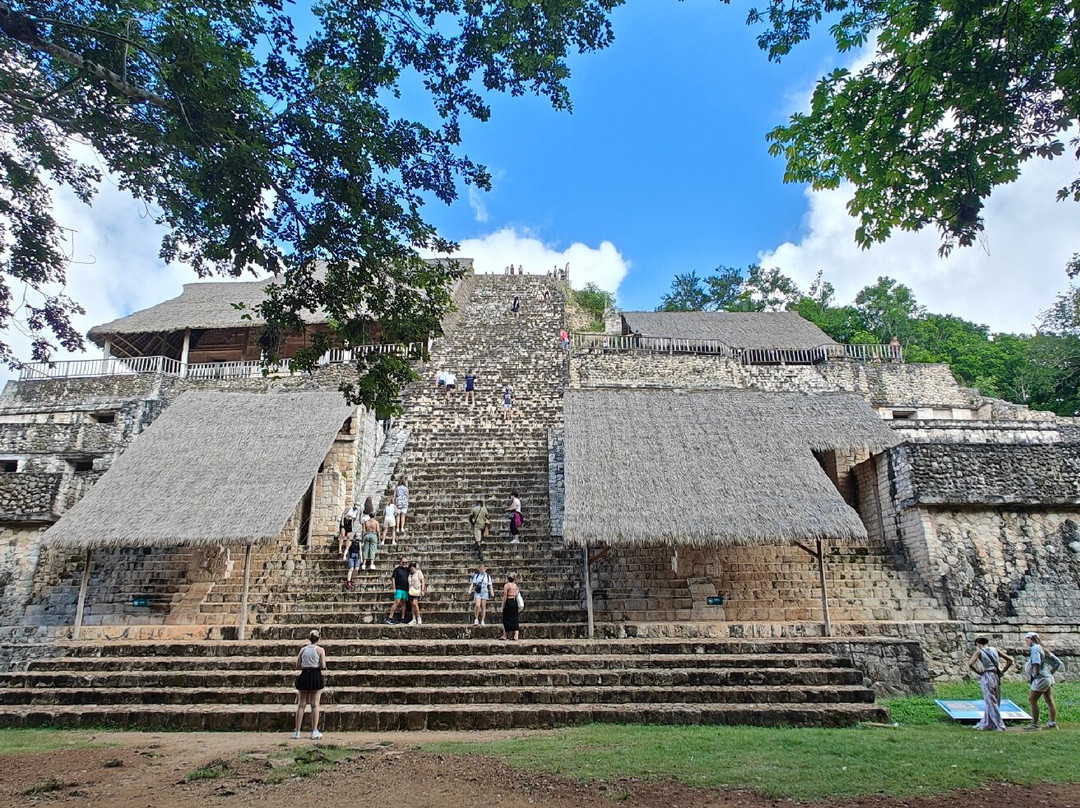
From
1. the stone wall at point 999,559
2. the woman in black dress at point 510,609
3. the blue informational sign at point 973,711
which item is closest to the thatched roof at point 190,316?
the woman in black dress at point 510,609

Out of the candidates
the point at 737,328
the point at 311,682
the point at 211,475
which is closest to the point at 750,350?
the point at 737,328

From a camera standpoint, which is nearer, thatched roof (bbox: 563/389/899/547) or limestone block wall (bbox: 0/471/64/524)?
thatched roof (bbox: 563/389/899/547)

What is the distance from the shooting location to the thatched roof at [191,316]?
22531 millimetres

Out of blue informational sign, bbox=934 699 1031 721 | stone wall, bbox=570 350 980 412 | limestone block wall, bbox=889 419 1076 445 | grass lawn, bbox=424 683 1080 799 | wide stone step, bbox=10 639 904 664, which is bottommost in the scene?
grass lawn, bbox=424 683 1080 799

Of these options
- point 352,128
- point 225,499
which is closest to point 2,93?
point 352,128

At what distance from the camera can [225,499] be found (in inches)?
420

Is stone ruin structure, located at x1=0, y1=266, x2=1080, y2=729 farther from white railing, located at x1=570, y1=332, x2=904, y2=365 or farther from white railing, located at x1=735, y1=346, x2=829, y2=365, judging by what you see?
white railing, located at x1=735, y1=346, x2=829, y2=365

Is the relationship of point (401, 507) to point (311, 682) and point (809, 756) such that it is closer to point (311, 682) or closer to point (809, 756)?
point (311, 682)

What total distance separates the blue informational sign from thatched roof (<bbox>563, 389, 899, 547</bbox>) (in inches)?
99.8

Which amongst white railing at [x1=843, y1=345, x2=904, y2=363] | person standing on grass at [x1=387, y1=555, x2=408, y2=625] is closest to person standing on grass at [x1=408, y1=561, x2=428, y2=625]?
person standing on grass at [x1=387, y1=555, x2=408, y2=625]

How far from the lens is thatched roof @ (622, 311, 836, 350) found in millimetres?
23656

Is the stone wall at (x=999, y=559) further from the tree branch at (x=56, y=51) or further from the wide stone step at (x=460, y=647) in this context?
the tree branch at (x=56, y=51)

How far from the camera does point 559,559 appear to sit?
37.1ft

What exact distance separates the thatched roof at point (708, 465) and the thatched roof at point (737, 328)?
32.5 ft
